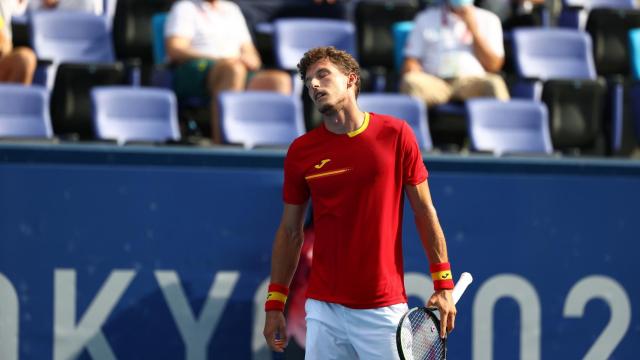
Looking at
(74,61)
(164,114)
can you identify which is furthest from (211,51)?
(74,61)

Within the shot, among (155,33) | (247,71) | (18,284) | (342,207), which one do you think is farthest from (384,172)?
(155,33)

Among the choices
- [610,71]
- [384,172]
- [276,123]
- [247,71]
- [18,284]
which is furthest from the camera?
[610,71]

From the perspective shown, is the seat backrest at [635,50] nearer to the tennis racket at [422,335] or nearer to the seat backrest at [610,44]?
the seat backrest at [610,44]

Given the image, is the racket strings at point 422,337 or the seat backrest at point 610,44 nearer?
the racket strings at point 422,337

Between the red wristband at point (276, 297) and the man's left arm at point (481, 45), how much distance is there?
4.82 metres

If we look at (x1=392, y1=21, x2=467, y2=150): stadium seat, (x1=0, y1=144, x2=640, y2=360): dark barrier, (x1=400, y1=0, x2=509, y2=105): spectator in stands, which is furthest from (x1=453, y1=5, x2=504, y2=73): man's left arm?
(x1=0, y1=144, x2=640, y2=360): dark barrier

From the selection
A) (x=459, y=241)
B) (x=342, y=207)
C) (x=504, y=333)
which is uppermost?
(x=342, y=207)

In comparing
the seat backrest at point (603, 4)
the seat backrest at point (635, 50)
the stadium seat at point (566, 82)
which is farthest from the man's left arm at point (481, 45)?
the seat backrest at point (603, 4)

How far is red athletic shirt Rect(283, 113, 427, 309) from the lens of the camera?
402 centimetres

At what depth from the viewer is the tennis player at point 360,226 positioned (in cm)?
401

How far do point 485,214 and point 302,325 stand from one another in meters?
0.96

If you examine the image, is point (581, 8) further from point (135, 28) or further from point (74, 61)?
point (74, 61)

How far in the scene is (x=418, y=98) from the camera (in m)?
8.23

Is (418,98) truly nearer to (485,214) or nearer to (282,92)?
(282,92)
